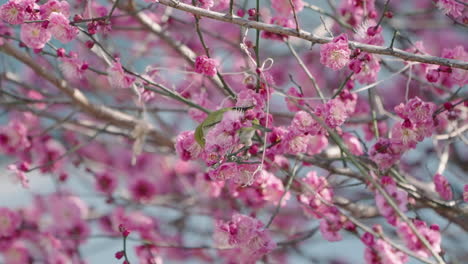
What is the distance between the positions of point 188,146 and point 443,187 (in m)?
1.00

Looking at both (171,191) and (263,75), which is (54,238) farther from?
(263,75)

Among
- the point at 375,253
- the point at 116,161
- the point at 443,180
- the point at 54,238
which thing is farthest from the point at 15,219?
the point at 443,180

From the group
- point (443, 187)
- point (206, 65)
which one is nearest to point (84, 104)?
point (206, 65)

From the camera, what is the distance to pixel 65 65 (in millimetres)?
2227

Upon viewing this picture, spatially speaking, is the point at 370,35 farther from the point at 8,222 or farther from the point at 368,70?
the point at 8,222

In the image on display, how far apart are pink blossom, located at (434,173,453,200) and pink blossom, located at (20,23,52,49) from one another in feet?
4.84

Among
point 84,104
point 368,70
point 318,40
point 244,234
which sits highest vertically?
point 84,104

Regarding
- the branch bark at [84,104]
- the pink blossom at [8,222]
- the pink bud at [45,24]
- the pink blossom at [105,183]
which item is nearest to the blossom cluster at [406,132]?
the branch bark at [84,104]

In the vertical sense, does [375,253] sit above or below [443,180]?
below

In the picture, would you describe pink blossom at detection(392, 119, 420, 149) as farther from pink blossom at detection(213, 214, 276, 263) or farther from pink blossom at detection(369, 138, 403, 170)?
pink blossom at detection(213, 214, 276, 263)

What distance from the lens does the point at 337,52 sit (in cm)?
187

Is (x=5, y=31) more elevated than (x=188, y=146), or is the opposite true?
(x=5, y=31)

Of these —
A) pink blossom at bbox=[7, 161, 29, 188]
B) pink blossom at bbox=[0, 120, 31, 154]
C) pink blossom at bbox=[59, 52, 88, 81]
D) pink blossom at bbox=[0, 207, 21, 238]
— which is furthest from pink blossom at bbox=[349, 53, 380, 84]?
pink blossom at bbox=[0, 207, 21, 238]

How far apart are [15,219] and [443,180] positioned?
2.09 meters
